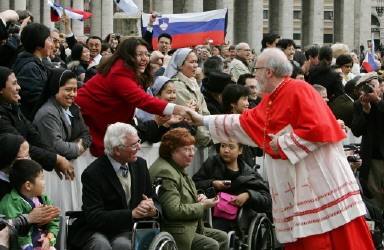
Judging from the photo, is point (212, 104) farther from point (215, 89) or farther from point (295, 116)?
point (295, 116)

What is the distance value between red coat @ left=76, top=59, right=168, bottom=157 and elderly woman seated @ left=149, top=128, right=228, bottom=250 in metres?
0.59

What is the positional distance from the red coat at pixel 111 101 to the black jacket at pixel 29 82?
19.1 inches

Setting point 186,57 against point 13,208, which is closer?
point 13,208

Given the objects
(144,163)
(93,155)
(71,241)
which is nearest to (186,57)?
(93,155)

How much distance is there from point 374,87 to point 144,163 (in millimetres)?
5470

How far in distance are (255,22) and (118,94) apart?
68.2 metres

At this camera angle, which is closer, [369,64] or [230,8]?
[369,64]

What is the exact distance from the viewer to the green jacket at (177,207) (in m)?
10.5

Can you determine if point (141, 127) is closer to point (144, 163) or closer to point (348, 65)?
point (144, 163)

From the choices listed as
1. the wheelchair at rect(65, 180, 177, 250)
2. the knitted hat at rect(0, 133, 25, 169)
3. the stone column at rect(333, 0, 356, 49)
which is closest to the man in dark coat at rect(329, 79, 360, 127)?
the wheelchair at rect(65, 180, 177, 250)

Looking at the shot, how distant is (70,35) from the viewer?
63.6ft

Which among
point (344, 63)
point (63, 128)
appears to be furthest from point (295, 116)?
point (344, 63)

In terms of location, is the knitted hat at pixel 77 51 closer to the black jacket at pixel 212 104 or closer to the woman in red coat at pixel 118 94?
the black jacket at pixel 212 104

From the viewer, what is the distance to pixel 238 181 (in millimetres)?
12273
